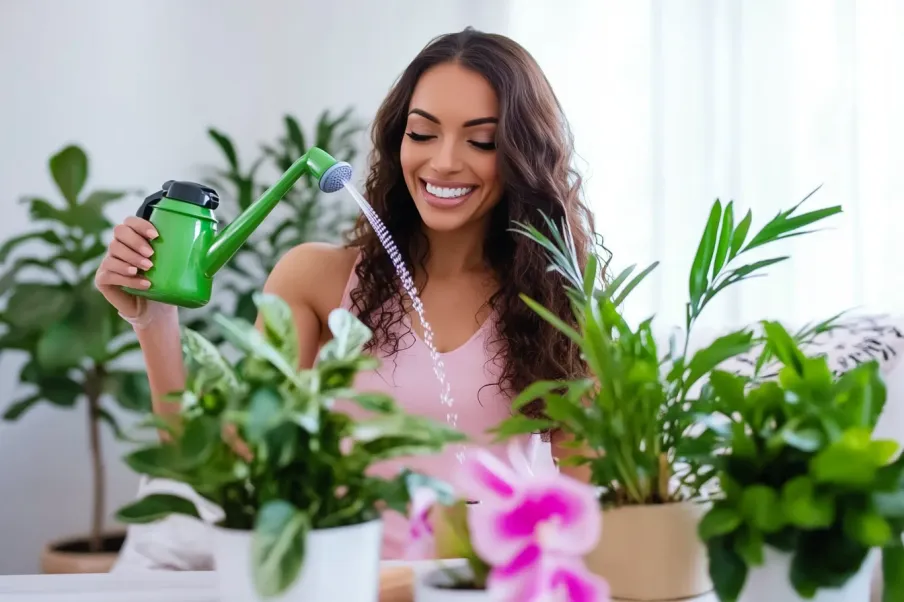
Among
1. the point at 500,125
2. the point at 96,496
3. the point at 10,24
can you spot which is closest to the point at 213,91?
the point at 10,24

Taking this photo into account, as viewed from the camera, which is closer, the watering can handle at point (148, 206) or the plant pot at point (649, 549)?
the plant pot at point (649, 549)

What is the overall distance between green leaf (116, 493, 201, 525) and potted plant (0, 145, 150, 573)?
5.48 ft

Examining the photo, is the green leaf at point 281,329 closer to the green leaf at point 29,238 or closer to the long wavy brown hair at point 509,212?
the long wavy brown hair at point 509,212

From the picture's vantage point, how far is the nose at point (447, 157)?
1.22 m

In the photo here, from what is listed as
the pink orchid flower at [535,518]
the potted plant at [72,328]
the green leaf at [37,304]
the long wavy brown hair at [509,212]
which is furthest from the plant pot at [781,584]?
the green leaf at [37,304]

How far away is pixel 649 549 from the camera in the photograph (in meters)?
0.55

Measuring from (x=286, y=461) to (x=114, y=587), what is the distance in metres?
0.33

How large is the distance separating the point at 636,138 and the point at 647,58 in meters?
0.21

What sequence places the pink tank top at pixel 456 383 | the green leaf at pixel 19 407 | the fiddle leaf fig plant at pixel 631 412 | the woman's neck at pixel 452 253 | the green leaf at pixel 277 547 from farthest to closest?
the green leaf at pixel 19 407 → the woman's neck at pixel 452 253 → the pink tank top at pixel 456 383 → the fiddle leaf fig plant at pixel 631 412 → the green leaf at pixel 277 547

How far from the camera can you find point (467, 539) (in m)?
0.51

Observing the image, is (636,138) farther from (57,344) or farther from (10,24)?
(10,24)

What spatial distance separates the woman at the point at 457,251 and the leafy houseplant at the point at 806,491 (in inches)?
28.7

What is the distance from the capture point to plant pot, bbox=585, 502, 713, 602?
550mm

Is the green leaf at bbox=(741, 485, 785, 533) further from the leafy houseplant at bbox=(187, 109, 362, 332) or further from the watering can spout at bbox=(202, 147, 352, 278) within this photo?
the leafy houseplant at bbox=(187, 109, 362, 332)
